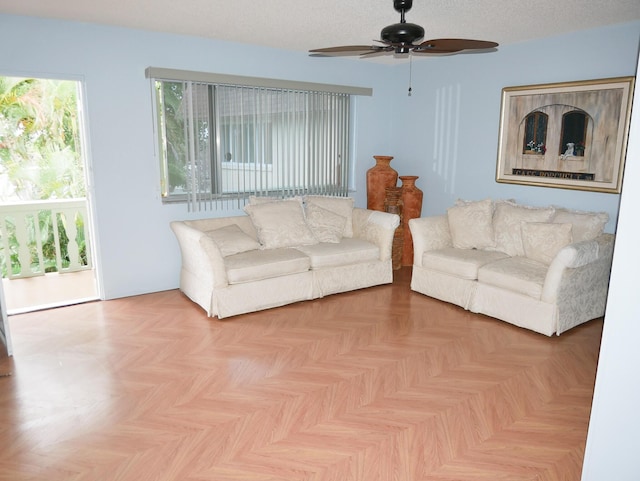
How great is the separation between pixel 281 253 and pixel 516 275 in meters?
2.14

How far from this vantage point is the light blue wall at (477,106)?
14.1ft

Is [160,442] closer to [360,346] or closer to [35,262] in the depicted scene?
[360,346]

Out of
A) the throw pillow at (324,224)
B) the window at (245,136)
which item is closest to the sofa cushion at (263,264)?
the throw pillow at (324,224)

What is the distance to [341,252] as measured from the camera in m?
4.79

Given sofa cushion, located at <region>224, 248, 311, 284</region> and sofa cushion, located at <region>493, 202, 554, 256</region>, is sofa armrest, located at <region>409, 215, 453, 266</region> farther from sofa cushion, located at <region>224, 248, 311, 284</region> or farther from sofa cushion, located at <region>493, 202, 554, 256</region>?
sofa cushion, located at <region>224, 248, 311, 284</region>

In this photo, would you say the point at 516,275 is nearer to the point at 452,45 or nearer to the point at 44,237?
the point at 452,45

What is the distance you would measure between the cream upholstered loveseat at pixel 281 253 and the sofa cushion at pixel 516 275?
1149 millimetres

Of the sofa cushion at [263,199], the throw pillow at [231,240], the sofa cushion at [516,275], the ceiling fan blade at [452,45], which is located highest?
the ceiling fan blade at [452,45]

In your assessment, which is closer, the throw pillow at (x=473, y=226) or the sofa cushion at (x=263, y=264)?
the sofa cushion at (x=263, y=264)

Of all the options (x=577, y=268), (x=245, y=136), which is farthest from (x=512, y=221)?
(x=245, y=136)

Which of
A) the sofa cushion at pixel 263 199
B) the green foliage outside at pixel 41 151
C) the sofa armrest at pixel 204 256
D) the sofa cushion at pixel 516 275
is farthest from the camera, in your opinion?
the green foliage outside at pixel 41 151

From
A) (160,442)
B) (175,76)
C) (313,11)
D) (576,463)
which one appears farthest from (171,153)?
(576,463)

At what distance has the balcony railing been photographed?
535 centimetres

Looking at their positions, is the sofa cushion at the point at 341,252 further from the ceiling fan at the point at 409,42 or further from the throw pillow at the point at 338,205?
the ceiling fan at the point at 409,42
